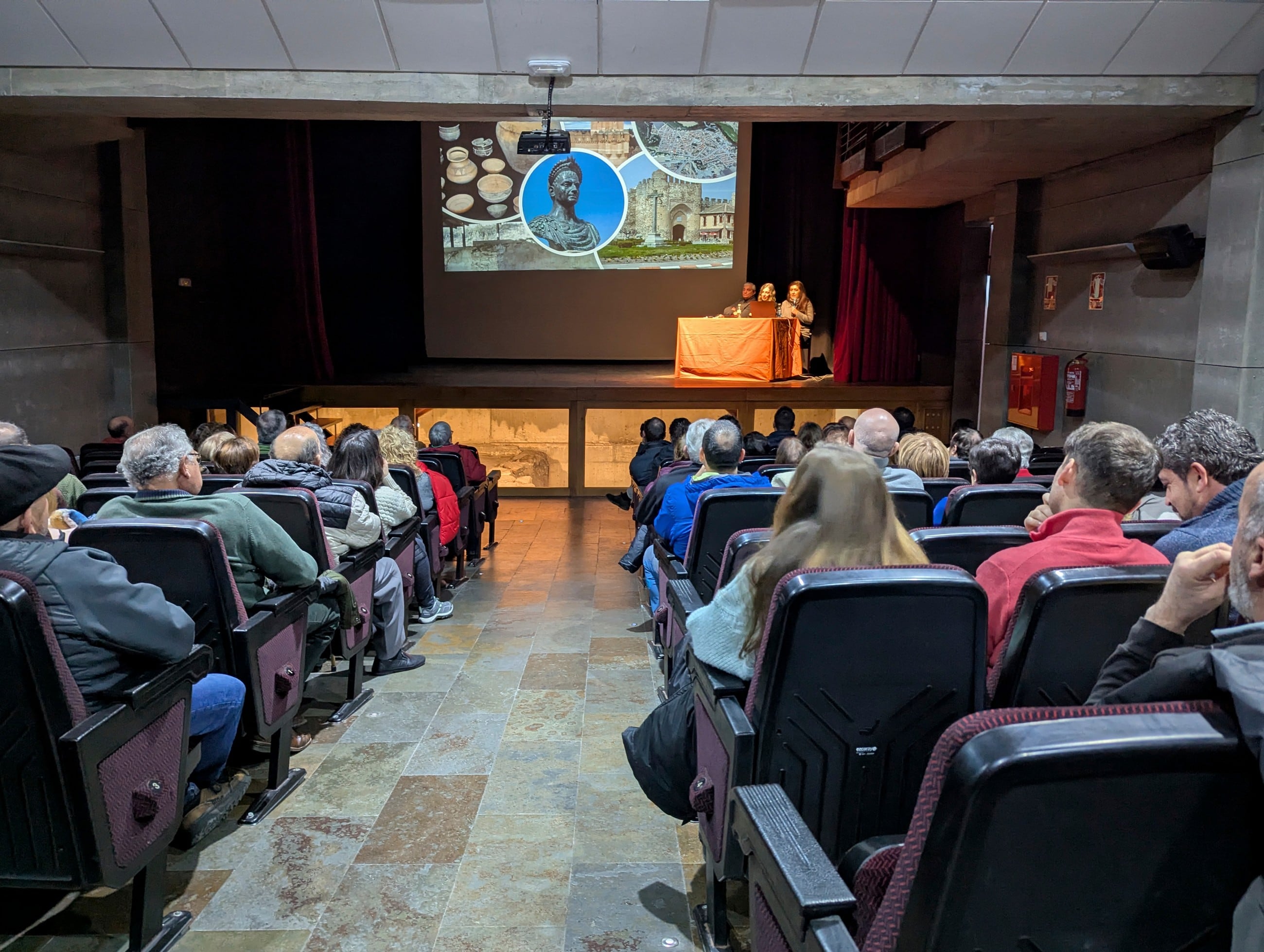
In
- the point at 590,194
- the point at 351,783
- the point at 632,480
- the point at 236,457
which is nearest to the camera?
the point at 351,783

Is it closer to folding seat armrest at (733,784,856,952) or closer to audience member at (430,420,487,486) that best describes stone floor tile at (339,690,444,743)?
folding seat armrest at (733,784,856,952)

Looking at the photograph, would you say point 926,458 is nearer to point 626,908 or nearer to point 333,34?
point 626,908

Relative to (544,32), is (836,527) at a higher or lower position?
lower

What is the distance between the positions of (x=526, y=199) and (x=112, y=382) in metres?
5.47

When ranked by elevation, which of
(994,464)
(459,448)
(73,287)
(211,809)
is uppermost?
(73,287)

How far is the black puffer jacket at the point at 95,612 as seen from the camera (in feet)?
6.09

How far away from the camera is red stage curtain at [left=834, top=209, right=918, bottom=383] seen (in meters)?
11.2

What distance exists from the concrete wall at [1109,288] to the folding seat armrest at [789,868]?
5215 millimetres

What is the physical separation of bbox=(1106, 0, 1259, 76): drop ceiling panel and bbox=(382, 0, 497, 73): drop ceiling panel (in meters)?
3.25

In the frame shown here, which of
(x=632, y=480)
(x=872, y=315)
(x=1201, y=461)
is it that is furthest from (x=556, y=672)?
(x=872, y=315)

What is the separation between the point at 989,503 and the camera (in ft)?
10.1

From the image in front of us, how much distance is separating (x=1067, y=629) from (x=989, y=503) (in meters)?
1.44

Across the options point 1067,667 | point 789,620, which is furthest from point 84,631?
point 1067,667

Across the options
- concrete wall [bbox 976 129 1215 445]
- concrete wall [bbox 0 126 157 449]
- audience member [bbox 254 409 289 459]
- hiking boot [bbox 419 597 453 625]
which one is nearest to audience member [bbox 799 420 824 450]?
hiking boot [bbox 419 597 453 625]
